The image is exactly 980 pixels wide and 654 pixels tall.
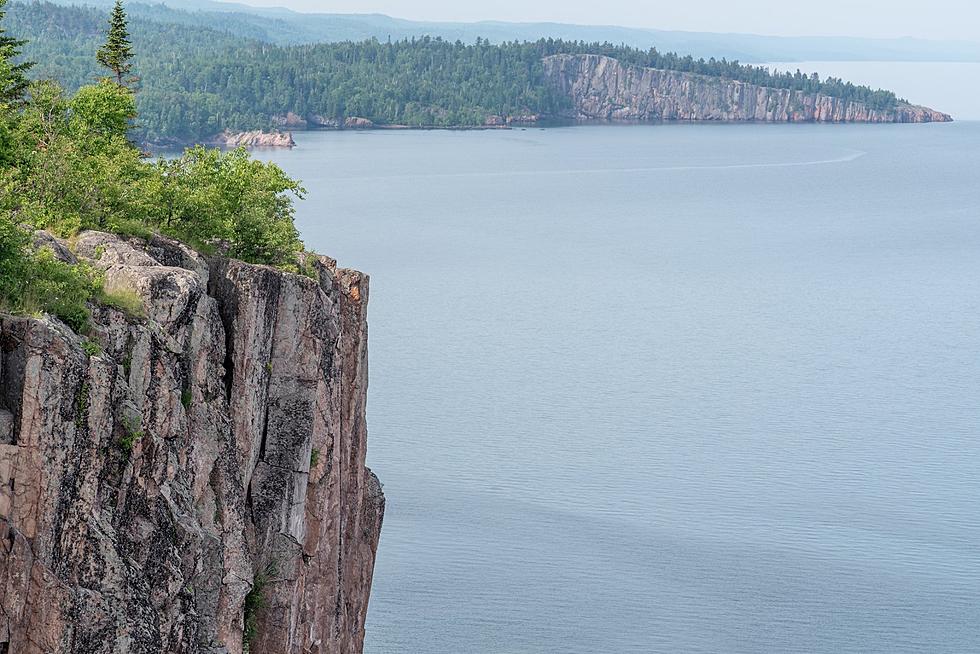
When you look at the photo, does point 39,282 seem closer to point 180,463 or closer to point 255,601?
point 180,463

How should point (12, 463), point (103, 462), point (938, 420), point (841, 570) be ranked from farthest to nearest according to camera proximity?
point (938, 420) → point (841, 570) → point (103, 462) → point (12, 463)

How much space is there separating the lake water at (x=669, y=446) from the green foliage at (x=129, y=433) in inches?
1282

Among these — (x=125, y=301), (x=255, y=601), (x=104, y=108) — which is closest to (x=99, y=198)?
(x=125, y=301)

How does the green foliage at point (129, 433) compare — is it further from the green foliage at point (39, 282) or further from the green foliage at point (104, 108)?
the green foliage at point (104, 108)

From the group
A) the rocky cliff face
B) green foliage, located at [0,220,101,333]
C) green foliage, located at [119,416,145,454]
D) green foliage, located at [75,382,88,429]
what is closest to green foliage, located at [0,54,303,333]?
green foliage, located at [0,220,101,333]

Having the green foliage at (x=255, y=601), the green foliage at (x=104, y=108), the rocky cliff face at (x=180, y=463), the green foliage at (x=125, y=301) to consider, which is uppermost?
the green foliage at (x=104, y=108)

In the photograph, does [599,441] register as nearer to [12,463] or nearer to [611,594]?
[611,594]

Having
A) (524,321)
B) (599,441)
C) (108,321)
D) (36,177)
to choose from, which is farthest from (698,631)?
(524,321)

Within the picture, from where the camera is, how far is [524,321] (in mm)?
106125

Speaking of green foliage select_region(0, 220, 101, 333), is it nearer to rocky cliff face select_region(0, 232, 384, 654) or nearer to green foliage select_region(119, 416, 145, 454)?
rocky cliff face select_region(0, 232, 384, 654)

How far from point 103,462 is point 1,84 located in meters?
19.5

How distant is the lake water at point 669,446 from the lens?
56.2 meters

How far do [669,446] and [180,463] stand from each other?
55336 mm

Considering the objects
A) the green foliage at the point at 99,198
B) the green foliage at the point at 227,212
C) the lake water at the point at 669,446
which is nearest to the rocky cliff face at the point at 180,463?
the green foliage at the point at 99,198
